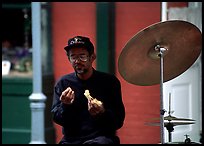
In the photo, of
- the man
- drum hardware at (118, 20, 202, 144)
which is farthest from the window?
the man

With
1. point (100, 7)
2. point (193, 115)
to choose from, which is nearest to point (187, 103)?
point (193, 115)

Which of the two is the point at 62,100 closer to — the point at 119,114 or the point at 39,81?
the point at 119,114

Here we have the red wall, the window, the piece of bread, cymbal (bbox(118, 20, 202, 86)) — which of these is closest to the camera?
the piece of bread

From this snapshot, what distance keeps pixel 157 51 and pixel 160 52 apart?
4 cm

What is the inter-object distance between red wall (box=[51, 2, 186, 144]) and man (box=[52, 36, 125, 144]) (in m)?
2.36

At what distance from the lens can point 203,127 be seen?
612 centimetres

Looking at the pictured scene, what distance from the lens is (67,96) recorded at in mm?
3674

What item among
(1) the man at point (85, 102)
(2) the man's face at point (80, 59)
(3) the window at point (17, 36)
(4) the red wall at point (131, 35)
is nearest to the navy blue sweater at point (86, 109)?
(1) the man at point (85, 102)

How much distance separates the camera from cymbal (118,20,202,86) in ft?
12.8

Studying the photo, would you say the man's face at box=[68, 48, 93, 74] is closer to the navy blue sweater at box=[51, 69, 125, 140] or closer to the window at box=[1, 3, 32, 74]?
the navy blue sweater at box=[51, 69, 125, 140]

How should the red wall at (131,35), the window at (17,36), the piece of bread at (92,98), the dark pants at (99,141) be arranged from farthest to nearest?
the window at (17,36) < the red wall at (131,35) < the dark pants at (99,141) < the piece of bread at (92,98)

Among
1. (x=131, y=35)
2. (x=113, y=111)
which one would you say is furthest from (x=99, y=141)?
(x=131, y=35)

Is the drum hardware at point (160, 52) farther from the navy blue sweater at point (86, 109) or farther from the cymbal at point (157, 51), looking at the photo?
the navy blue sweater at point (86, 109)

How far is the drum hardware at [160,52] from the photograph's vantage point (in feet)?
12.8
